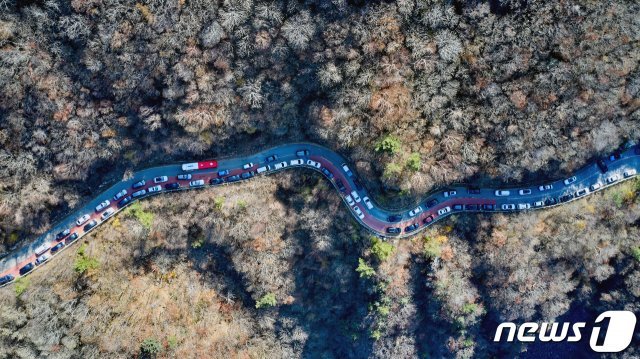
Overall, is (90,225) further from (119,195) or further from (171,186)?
(171,186)

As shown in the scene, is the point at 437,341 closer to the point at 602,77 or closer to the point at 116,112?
the point at 602,77

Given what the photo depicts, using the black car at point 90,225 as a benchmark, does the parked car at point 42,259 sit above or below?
below

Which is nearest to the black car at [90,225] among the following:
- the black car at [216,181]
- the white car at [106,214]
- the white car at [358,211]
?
the white car at [106,214]

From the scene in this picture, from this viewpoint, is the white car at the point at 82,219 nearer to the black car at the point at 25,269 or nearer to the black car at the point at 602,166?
the black car at the point at 25,269

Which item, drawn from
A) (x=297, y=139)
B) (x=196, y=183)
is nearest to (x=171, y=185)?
(x=196, y=183)

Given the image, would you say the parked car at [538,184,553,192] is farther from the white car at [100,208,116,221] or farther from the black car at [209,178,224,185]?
the white car at [100,208,116,221]

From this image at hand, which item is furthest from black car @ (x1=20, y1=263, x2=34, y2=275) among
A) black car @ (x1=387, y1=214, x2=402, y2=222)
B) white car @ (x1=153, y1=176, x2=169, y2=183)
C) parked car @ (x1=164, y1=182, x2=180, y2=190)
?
black car @ (x1=387, y1=214, x2=402, y2=222)
